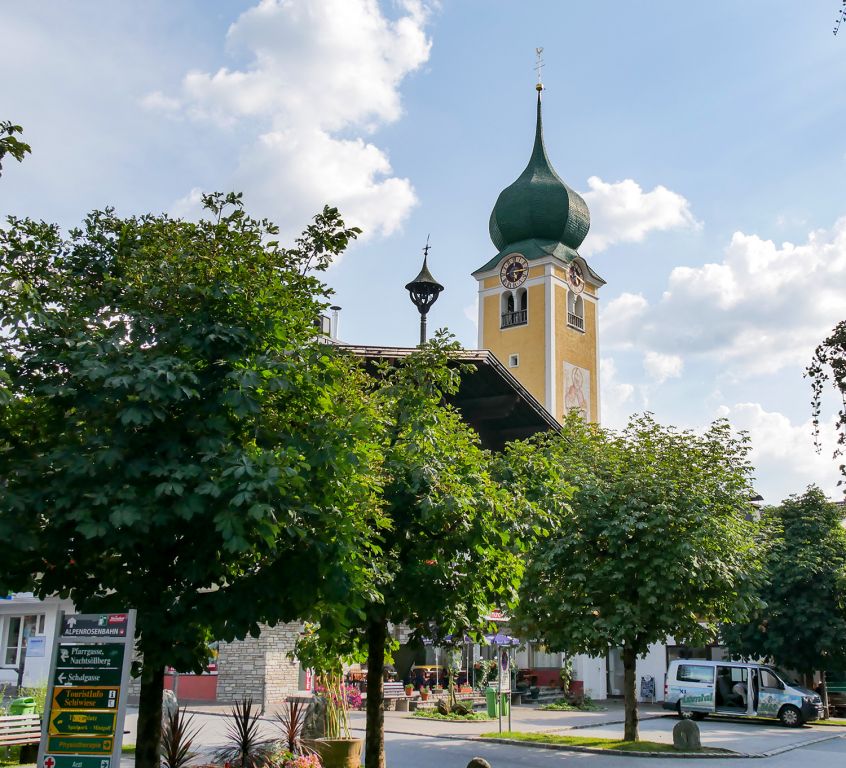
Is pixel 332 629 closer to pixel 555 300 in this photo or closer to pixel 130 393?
pixel 130 393

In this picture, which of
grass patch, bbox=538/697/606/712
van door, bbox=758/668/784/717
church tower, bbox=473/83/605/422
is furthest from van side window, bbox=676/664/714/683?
church tower, bbox=473/83/605/422

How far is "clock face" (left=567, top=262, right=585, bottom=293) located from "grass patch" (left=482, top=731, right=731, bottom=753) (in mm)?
44482

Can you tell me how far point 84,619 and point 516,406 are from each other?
85.2ft

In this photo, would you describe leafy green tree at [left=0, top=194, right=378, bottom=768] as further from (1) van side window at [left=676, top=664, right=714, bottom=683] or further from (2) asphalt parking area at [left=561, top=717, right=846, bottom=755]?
(1) van side window at [left=676, top=664, right=714, bottom=683]

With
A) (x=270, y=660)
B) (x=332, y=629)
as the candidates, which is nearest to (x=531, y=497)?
(x=332, y=629)

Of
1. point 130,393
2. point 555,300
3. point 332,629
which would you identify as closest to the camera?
point 130,393

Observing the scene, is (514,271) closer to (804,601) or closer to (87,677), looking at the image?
(804,601)

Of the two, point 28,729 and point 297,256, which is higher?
point 297,256

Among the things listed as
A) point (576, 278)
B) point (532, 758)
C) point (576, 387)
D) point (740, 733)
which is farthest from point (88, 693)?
point (576, 278)

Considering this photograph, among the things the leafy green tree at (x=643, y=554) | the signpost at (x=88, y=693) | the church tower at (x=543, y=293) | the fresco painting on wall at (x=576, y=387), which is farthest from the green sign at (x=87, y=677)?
the fresco painting on wall at (x=576, y=387)

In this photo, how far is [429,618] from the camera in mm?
13383

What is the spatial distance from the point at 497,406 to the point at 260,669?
1215cm

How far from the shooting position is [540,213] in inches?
2552

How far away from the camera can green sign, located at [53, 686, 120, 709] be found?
29.0 feet
